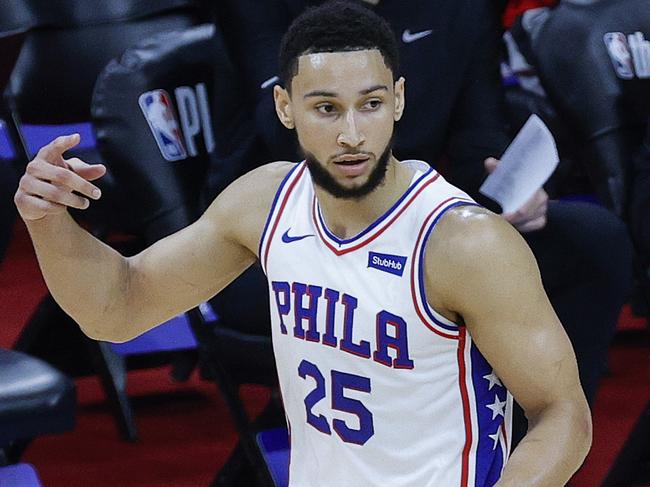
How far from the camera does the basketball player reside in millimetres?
2035

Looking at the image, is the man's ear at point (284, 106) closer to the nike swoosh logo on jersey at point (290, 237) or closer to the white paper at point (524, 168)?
the nike swoosh logo on jersey at point (290, 237)

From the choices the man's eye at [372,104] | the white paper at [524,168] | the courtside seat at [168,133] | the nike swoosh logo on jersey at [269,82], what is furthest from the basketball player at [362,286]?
the courtside seat at [168,133]

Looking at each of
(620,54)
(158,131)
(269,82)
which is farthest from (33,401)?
(620,54)

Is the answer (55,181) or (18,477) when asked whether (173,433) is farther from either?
(55,181)

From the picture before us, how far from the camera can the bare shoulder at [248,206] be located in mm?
2340

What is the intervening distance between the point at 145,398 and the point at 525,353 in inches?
83.2

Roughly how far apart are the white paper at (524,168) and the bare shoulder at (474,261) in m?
0.42

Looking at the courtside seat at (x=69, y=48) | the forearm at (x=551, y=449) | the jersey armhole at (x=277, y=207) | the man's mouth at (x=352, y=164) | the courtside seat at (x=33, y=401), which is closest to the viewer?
the forearm at (x=551, y=449)

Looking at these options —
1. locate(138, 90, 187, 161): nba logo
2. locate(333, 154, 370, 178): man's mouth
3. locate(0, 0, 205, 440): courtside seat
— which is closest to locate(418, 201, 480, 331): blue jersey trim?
locate(333, 154, 370, 178): man's mouth

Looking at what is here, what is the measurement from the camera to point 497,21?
305 cm

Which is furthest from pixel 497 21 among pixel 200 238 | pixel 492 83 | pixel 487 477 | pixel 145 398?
pixel 145 398

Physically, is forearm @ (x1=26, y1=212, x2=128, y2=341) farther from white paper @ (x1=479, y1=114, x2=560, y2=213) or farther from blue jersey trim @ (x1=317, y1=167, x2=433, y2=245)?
white paper @ (x1=479, y1=114, x2=560, y2=213)

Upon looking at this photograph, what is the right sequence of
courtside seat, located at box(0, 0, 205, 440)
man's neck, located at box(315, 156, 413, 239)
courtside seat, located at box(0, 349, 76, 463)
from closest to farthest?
man's neck, located at box(315, 156, 413, 239) < courtside seat, located at box(0, 349, 76, 463) < courtside seat, located at box(0, 0, 205, 440)

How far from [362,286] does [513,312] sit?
244mm
